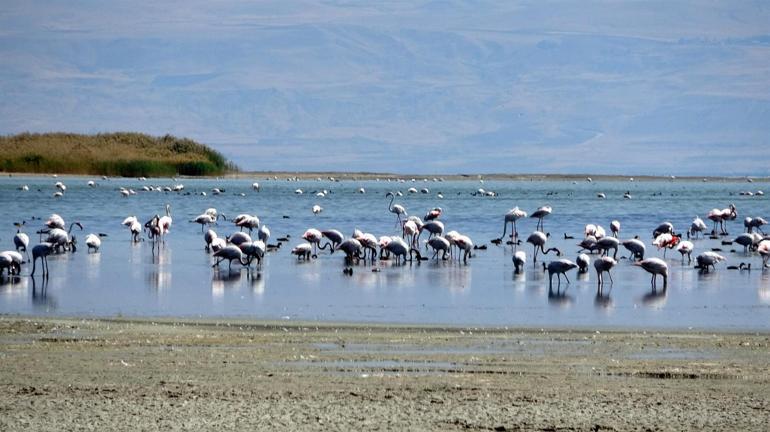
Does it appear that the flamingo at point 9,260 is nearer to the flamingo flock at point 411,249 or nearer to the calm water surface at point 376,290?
the flamingo flock at point 411,249

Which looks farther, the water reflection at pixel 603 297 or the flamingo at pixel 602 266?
the flamingo at pixel 602 266

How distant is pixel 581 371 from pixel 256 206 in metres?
36.7

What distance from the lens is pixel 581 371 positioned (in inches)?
444

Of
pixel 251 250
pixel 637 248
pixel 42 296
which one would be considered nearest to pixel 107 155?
pixel 251 250

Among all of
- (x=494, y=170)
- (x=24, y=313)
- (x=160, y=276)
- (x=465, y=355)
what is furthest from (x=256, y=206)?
(x=494, y=170)

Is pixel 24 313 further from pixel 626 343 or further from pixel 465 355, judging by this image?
pixel 626 343

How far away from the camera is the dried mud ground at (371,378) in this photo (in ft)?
30.2

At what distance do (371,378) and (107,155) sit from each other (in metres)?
72.3

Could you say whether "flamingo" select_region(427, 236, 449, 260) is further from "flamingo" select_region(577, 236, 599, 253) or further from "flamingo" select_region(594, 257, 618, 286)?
"flamingo" select_region(594, 257, 618, 286)

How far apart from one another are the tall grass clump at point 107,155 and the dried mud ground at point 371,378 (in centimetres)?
6662

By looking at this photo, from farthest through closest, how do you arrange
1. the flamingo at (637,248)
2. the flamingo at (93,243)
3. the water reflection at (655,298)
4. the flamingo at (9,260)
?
the flamingo at (93,243), the flamingo at (637,248), the flamingo at (9,260), the water reflection at (655,298)

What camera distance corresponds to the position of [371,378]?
1076cm

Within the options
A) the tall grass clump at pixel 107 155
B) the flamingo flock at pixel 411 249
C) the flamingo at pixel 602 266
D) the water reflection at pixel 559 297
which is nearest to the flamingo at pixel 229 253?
the flamingo flock at pixel 411 249

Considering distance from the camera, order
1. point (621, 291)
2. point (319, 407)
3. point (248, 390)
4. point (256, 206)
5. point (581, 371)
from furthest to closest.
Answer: point (256, 206), point (621, 291), point (581, 371), point (248, 390), point (319, 407)
